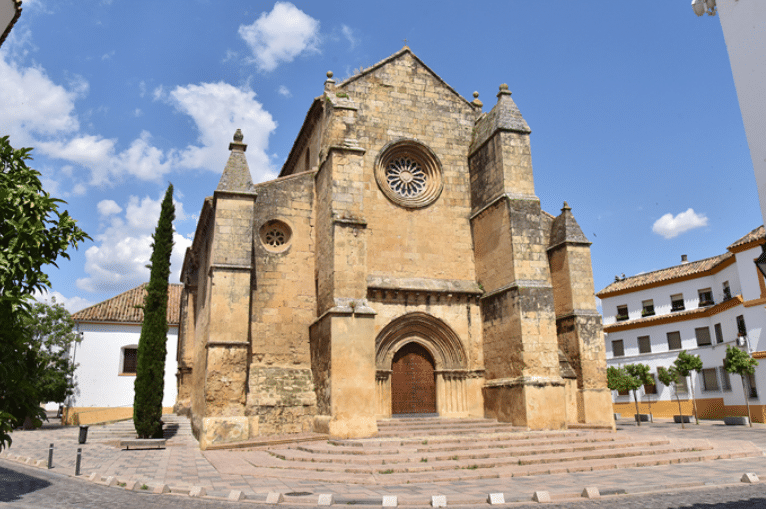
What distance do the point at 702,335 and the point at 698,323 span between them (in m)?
0.69

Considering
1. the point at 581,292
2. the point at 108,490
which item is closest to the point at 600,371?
the point at 581,292

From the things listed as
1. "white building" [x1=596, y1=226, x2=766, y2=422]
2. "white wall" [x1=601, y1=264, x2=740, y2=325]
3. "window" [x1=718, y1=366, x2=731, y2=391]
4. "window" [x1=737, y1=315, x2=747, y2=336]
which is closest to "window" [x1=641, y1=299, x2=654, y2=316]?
"white building" [x1=596, y1=226, x2=766, y2=422]

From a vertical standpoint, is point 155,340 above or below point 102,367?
above

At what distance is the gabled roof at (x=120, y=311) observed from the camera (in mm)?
28875

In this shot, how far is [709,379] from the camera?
28641 mm

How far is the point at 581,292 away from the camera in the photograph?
16078mm

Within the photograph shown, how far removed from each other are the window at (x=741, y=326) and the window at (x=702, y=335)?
12.2 feet

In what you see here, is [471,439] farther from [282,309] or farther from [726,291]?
[726,291]

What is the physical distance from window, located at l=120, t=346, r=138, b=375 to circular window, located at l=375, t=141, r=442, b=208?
66.0ft

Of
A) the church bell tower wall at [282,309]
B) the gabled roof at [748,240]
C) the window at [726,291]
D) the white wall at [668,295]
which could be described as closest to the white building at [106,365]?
the church bell tower wall at [282,309]

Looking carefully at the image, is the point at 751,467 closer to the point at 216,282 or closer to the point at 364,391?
the point at 364,391

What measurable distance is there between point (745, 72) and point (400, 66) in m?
13.2

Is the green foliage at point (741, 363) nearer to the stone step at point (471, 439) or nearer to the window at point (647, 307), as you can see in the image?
the window at point (647, 307)

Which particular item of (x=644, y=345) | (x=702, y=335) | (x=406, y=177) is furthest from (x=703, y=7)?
(x=644, y=345)
